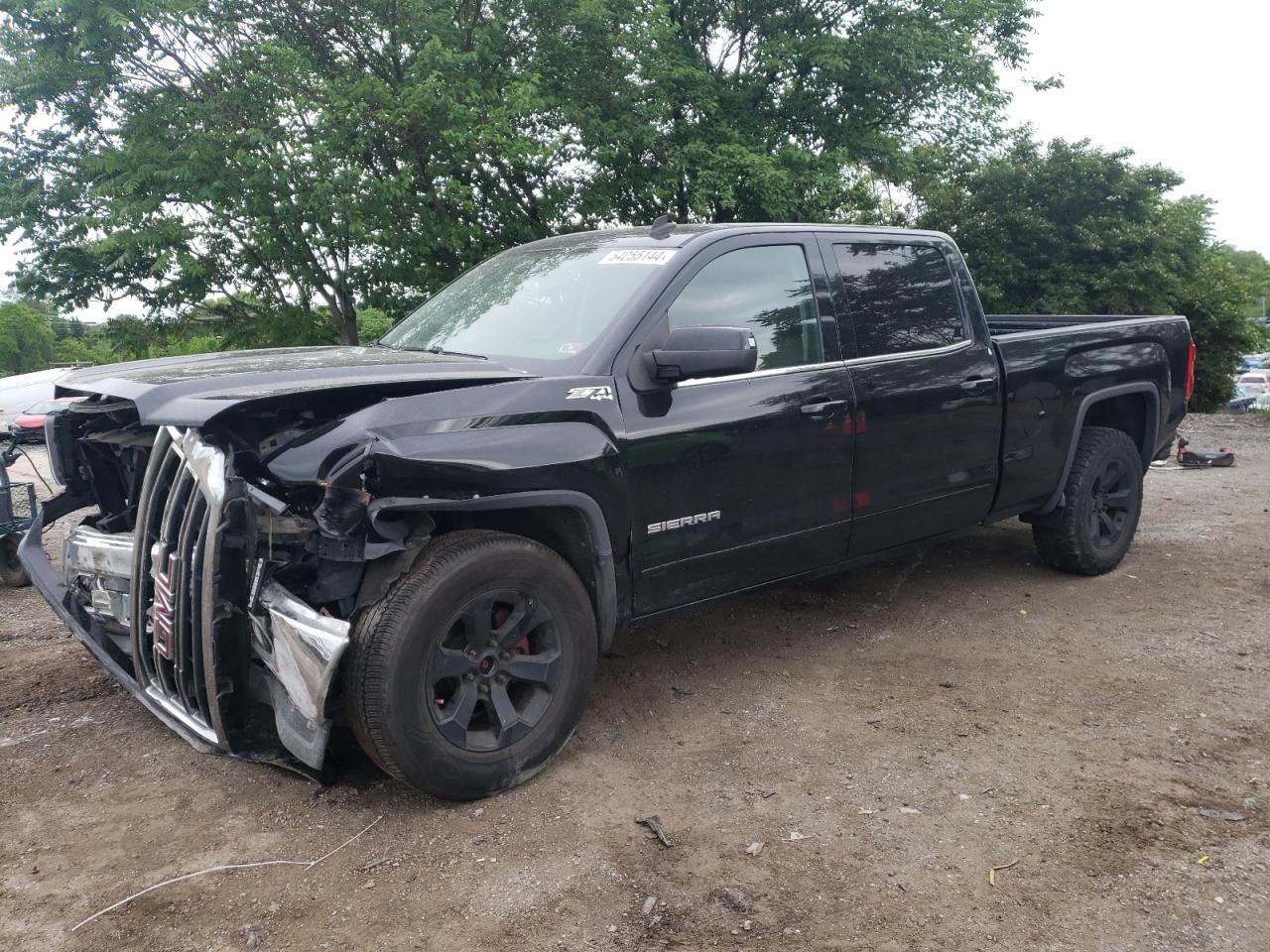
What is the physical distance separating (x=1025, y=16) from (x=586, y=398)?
62.4ft

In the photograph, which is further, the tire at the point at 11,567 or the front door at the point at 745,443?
the tire at the point at 11,567

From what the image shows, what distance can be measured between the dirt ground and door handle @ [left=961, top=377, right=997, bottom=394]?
1197 mm

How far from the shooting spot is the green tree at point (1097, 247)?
18.7 meters

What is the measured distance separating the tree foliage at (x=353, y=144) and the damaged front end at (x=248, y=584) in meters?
8.41

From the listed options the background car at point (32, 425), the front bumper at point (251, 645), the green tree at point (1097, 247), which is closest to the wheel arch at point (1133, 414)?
the front bumper at point (251, 645)

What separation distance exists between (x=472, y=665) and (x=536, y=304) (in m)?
1.59

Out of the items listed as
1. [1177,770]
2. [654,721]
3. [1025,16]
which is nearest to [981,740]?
[1177,770]

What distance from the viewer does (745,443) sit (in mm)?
3795

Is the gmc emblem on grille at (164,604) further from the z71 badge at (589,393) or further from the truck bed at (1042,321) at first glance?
the truck bed at (1042,321)

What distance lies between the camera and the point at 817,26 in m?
17.2

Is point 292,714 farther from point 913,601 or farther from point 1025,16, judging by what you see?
point 1025,16

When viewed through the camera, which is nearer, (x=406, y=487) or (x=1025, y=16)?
(x=406, y=487)

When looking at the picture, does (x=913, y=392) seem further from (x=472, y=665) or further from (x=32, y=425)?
(x=32, y=425)

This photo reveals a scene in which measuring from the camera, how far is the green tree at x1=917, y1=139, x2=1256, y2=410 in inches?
735
